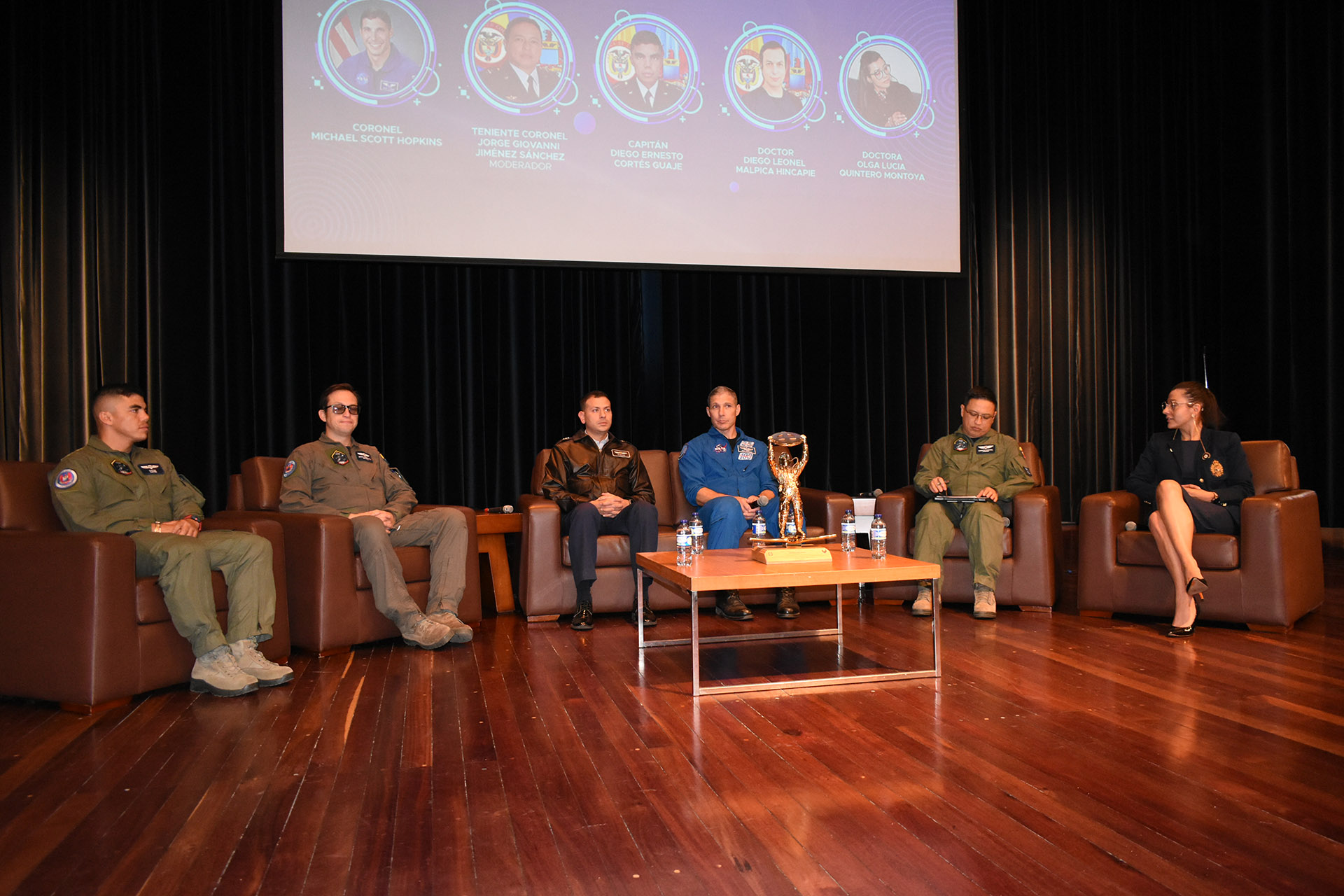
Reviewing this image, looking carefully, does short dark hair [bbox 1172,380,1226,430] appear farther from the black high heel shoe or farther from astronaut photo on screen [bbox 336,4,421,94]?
astronaut photo on screen [bbox 336,4,421,94]

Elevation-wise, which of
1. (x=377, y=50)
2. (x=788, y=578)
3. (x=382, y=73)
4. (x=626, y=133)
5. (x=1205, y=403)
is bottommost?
(x=788, y=578)

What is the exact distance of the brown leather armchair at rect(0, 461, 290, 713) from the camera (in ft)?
8.89

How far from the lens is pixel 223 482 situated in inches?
187

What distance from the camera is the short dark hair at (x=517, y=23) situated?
474 cm

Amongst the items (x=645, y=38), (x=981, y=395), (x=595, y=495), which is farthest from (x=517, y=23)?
(x=981, y=395)

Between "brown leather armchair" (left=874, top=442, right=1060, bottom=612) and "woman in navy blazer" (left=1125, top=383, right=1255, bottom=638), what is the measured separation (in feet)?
1.20

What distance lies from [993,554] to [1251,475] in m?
1.03

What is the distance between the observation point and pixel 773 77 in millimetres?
5082

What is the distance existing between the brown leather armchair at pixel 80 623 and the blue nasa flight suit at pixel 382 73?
8.48 ft

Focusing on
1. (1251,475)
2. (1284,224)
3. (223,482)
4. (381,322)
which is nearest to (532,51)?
(381,322)

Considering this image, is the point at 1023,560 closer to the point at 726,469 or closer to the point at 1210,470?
the point at 1210,470

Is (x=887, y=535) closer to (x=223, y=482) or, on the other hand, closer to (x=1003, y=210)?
(x=1003, y=210)

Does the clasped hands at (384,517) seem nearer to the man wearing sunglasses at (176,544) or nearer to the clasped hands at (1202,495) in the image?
the man wearing sunglasses at (176,544)

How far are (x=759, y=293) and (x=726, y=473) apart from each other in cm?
156
